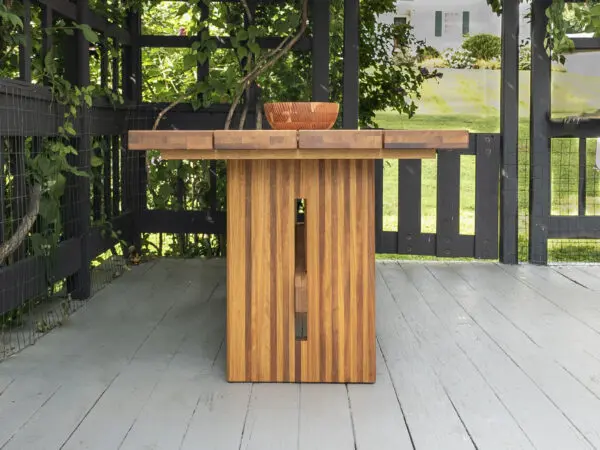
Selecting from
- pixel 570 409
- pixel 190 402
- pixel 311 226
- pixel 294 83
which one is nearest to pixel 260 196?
pixel 311 226

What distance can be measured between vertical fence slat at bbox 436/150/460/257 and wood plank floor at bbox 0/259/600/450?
123cm

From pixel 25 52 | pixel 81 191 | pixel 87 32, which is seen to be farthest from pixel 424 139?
pixel 81 191

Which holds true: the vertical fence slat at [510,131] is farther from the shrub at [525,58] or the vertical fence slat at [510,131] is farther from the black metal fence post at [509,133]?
the shrub at [525,58]

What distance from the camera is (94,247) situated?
443 cm

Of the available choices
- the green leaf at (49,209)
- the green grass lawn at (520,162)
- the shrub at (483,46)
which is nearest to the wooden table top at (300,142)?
the green leaf at (49,209)

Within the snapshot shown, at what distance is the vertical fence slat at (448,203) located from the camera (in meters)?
5.51

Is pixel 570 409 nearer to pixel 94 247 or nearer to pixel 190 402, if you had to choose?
pixel 190 402

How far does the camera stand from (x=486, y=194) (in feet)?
18.2

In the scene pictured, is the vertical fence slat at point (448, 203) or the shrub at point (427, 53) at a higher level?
the shrub at point (427, 53)

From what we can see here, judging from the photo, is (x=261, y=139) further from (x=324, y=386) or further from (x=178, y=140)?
(x=324, y=386)

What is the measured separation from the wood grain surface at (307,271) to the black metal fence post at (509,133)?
2.89 metres

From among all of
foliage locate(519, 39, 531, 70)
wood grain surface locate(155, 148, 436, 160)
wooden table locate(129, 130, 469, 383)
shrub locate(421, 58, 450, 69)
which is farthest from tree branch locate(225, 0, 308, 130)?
wood grain surface locate(155, 148, 436, 160)

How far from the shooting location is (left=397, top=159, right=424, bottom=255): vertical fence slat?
18.2 feet

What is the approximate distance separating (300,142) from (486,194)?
3.22 meters
